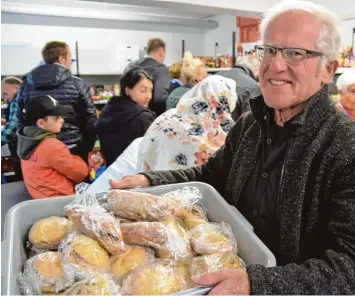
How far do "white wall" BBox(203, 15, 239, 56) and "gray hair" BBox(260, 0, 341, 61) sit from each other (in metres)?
5.96

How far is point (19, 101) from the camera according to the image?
2.89 m

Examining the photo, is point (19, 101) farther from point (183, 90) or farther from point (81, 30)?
point (81, 30)

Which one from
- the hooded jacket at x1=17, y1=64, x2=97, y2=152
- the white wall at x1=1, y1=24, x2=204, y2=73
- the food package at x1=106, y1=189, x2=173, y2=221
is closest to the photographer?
the food package at x1=106, y1=189, x2=173, y2=221

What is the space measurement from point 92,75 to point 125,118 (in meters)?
4.12

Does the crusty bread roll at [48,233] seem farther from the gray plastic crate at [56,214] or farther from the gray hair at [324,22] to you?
the gray hair at [324,22]

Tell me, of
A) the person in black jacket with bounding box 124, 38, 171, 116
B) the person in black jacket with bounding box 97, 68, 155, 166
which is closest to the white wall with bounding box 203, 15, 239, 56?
the person in black jacket with bounding box 124, 38, 171, 116

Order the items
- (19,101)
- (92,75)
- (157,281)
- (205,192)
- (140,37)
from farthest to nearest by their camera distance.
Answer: (140,37), (92,75), (19,101), (205,192), (157,281)

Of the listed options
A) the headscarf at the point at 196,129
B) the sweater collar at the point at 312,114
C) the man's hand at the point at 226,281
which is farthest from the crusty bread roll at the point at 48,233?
the headscarf at the point at 196,129

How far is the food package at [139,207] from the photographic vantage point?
0.89 m

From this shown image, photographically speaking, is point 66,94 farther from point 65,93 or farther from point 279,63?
point 279,63

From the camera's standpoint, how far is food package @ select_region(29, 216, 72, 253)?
2.79 feet

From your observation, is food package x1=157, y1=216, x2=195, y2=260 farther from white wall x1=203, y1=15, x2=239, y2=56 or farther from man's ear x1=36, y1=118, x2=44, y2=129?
white wall x1=203, y1=15, x2=239, y2=56

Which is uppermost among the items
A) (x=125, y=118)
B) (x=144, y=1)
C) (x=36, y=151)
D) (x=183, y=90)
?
(x=144, y=1)

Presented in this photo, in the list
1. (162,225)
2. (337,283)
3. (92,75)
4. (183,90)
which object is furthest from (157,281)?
(92,75)
